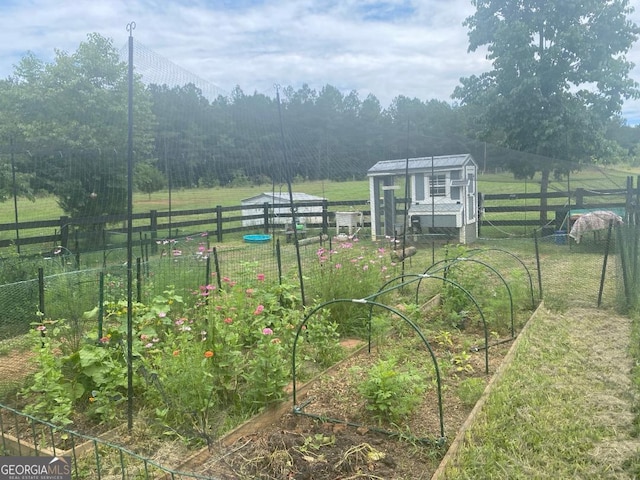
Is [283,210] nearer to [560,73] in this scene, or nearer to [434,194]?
[434,194]

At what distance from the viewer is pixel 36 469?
2291mm

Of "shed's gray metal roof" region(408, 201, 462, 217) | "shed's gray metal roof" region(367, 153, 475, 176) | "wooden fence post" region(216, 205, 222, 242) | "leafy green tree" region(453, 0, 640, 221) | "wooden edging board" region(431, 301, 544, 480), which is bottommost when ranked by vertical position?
"wooden edging board" region(431, 301, 544, 480)

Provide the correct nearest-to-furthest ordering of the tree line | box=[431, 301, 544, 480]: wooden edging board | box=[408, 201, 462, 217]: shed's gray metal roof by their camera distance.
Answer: box=[431, 301, 544, 480]: wooden edging board < the tree line < box=[408, 201, 462, 217]: shed's gray metal roof

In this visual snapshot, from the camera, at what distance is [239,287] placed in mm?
3986

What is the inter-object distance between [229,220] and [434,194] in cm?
554

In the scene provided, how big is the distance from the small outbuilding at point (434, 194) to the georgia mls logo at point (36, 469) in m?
9.36

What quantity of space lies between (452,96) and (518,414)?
12859 millimetres

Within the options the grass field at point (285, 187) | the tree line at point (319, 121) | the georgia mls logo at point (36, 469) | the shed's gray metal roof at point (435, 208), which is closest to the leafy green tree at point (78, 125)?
the tree line at point (319, 121)

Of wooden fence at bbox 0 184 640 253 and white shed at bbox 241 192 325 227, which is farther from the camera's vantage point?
white shed at bbox 241 192 325 227

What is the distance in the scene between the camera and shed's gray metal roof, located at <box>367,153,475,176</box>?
11.2 metres

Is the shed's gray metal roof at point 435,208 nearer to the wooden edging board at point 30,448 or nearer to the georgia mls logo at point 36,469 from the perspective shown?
the wooden edging board at point 30,448

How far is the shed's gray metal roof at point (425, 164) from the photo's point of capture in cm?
1122

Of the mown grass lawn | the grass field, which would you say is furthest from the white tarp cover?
the mown grass lawn

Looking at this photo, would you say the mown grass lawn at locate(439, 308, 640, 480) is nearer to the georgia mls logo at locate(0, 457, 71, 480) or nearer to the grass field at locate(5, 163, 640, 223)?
the georgia mls logo at locate(0, 457, 71, 480)
